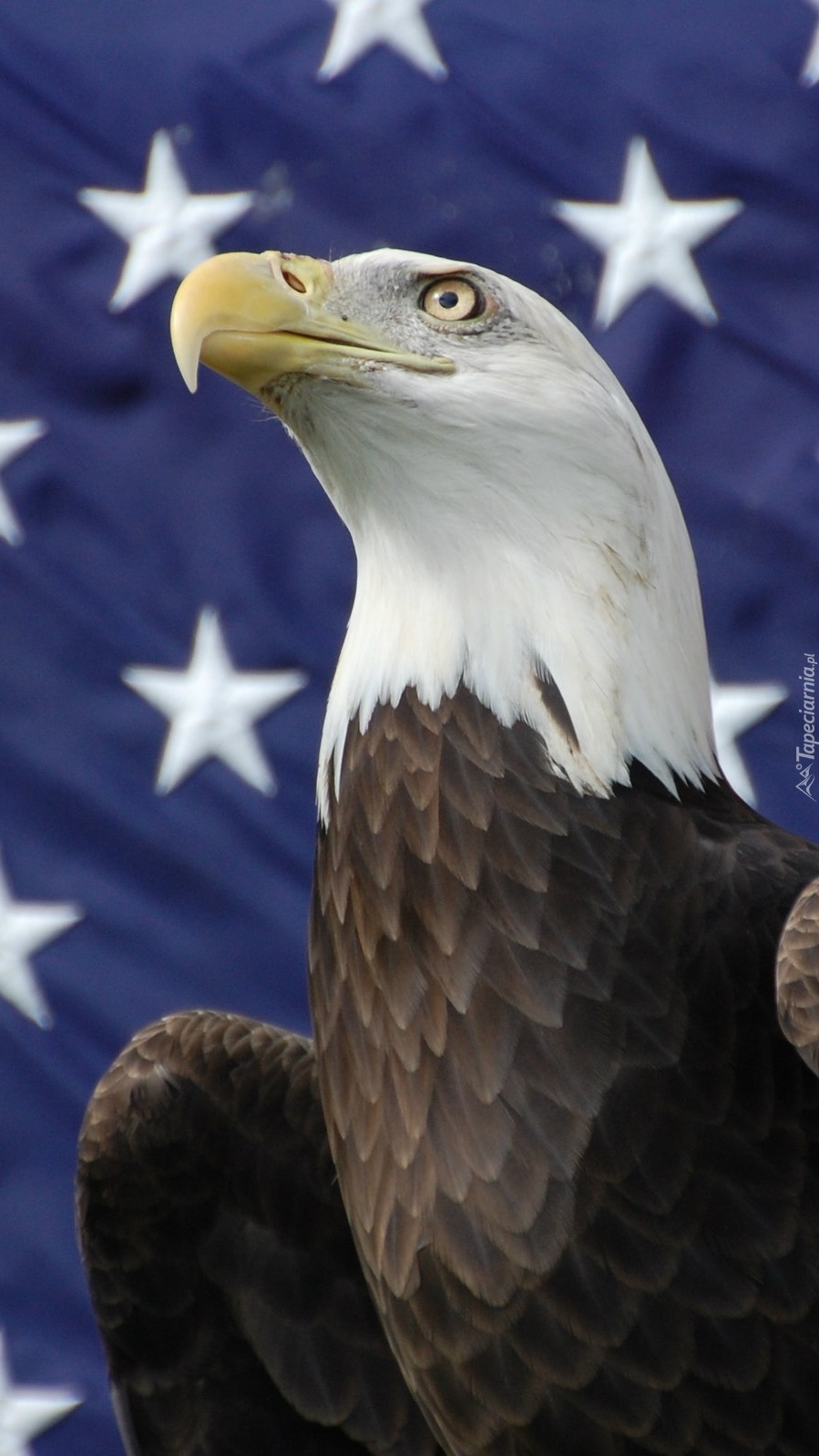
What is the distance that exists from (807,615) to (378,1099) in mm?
1145

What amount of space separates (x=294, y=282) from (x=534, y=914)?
0.55m

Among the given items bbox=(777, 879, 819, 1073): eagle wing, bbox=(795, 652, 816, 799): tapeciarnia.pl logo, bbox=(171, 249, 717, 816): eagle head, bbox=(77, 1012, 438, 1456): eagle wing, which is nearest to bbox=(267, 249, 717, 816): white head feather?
bbox=(171, 249, 717, 816): eagle head

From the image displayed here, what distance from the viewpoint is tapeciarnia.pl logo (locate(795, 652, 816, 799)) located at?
6.75ft

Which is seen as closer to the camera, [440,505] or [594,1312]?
[594,1312]

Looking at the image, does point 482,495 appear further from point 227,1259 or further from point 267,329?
point 227,1259

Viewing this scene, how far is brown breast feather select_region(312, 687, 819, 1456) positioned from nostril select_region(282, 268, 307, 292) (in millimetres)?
368

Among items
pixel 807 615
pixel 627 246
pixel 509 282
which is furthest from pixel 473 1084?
pixel 627 246

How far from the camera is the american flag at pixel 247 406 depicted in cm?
206

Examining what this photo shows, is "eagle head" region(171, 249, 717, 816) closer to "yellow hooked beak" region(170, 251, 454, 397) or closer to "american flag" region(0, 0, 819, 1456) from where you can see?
"yellow hooked beak" region(170, 251, 454, 397)

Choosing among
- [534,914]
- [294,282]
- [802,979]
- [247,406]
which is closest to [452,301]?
[294,282]

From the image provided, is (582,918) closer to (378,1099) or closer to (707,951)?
(707,951)

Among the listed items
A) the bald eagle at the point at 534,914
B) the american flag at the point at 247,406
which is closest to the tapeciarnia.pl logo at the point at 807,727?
the american flag at the point at 247,406

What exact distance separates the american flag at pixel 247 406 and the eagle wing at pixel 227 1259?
53 cm

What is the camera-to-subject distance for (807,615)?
2072 mm
